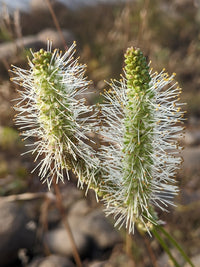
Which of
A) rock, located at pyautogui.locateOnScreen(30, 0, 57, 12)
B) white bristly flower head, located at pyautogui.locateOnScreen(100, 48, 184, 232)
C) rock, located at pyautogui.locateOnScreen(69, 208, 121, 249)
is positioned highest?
rock, located at pyautogui.locateOnScreen(30, 0, 57, 12)

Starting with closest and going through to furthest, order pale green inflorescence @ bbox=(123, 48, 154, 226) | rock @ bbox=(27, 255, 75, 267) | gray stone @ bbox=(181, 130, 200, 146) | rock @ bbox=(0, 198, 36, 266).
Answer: pale green inflorescence @ bbox=(123, 48, 154, 226), rock @ bbox=(27, 255, 75, 267), rock @ bbox=(0, 198, 36, 266), gray stone @ bbox=(181, 130, 200, 146)

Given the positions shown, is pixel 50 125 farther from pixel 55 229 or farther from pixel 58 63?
pixel 55 229

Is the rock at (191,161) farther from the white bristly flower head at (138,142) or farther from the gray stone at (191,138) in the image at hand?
the white bristly flower head at (138,142)

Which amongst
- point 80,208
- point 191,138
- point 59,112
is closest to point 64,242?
point 80,208

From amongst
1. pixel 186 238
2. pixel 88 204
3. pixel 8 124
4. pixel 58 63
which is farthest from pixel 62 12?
pixel 58 63

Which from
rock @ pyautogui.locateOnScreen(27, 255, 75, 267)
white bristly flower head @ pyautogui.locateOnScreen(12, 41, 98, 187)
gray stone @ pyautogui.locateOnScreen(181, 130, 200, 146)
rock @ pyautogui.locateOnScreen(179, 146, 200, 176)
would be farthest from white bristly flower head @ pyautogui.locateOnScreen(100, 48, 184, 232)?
gray stone @ pyautogui.locateOnScreen(181, 130, 200, 146)

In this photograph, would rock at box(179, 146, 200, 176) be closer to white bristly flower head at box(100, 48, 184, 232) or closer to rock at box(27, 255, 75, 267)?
rock at box(27, 255, 75, 267)
